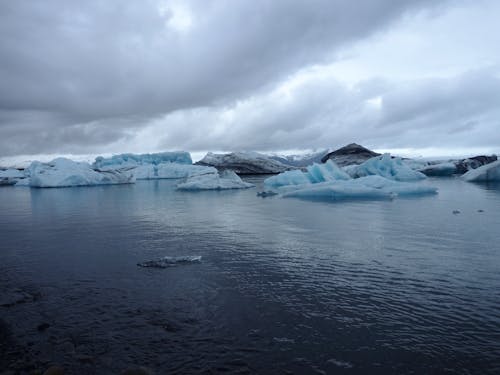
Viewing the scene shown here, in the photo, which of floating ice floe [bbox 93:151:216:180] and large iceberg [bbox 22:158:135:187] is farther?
floating ice floe [bbox 93:151:216:180]

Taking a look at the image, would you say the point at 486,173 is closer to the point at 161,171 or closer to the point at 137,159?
the point at 161,171

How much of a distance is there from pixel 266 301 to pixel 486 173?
97.6 feet

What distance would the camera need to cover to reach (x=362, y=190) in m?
17.8

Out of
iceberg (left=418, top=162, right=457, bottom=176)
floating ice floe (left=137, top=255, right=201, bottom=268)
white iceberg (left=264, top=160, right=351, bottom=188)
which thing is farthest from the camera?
iceberg (left=418, top=162, right=457, bottom=176)

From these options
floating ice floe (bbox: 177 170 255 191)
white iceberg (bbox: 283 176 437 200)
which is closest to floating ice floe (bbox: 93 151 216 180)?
floating ice floe (bbox: 177 170 255 191)

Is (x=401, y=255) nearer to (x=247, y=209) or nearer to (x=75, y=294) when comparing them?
(x=75, y=294)

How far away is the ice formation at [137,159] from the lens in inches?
2382

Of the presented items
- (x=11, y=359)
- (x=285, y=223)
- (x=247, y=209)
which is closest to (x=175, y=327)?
(x=11, y=359)

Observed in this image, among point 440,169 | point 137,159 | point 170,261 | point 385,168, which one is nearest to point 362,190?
point 170,261

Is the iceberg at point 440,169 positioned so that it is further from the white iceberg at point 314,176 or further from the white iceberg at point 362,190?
the white iceberg at point 362,190

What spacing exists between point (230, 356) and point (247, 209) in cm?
1136

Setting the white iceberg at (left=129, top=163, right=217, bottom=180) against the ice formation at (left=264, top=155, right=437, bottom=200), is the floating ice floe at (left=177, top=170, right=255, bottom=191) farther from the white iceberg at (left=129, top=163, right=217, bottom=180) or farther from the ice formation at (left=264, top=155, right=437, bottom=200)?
the white iceberg at (left=129, top=163, right=217, bottom=180)

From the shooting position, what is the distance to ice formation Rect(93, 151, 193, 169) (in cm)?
6050

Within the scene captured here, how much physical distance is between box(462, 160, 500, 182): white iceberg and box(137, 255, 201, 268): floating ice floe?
28.0 meters
